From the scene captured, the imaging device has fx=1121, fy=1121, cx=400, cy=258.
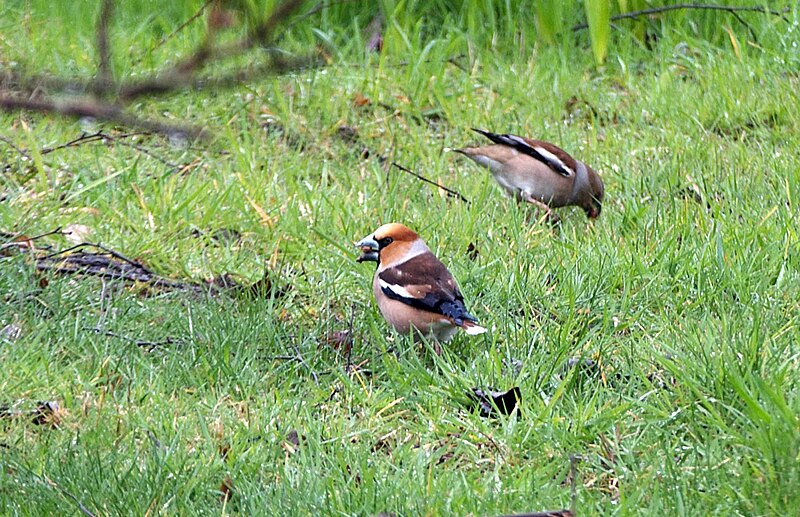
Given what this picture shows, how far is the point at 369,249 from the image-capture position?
18.0ft

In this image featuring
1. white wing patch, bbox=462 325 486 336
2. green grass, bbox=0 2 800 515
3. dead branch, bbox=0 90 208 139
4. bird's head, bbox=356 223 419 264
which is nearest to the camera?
dead branch, bbox=0 90 208 139

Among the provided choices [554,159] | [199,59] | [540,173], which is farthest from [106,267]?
[199,59]

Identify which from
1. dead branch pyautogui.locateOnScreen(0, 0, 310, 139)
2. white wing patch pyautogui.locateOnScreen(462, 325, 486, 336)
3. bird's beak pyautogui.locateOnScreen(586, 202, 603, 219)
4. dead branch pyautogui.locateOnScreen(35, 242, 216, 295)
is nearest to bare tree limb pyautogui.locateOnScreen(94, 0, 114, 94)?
dead branch pyautogui.locateOnScreen(0, 0, 310, 139)

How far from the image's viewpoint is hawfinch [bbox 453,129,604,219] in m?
6.45

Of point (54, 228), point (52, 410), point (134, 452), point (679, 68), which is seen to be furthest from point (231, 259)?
point (679, 68)

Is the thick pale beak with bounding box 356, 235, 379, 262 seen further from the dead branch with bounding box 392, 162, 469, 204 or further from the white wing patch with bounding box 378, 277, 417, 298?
the dead branch with bounding box 392, 162, 469, 204

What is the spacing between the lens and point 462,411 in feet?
13.7

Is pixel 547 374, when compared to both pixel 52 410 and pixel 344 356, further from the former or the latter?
pixel 52 410

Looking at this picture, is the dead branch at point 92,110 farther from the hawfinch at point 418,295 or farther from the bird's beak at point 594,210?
the bird's beak at point 594,210

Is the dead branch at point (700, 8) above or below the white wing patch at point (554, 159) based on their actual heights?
above

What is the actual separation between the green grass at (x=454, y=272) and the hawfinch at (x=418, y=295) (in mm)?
129

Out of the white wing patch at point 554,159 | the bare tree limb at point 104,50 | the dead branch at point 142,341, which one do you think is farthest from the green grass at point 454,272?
the white wing patch at point 554,159

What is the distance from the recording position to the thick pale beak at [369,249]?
213 inches

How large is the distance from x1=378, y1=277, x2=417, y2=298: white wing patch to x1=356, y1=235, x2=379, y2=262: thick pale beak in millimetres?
404
